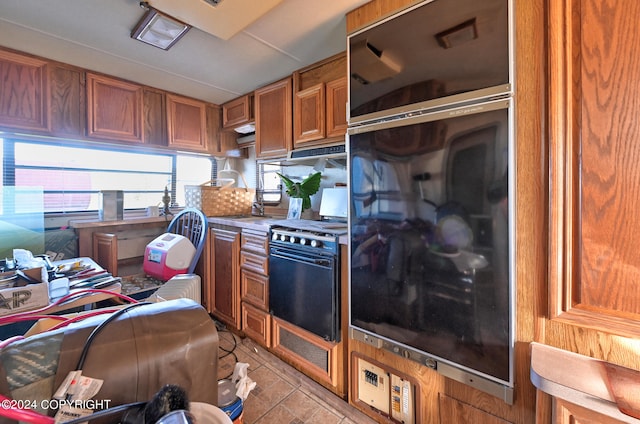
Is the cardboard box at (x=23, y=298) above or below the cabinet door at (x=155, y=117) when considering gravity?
below

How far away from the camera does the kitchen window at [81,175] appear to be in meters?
2.03

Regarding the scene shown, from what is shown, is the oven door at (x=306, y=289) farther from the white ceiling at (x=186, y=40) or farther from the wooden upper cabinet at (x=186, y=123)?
the wooden upper cabinet at (x=186, y=123)

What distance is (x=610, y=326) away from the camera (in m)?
0.83

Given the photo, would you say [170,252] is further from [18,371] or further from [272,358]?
[18,371]

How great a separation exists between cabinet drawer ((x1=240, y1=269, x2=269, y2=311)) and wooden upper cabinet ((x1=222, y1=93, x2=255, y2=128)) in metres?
1.59

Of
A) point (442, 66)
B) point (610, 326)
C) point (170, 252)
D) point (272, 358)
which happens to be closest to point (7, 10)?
point (170, 252)

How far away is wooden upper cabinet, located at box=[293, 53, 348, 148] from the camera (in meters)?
1.84

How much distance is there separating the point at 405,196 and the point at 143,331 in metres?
1.13

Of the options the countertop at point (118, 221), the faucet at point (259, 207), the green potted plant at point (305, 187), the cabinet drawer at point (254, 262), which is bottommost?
the cabinet drawer at point (254, 262)

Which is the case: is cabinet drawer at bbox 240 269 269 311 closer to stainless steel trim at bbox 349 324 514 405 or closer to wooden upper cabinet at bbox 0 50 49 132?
stainless steel trim at bbox 349 324 514 405

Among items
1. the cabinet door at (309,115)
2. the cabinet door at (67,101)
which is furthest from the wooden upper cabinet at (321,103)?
the cabinet door at (67,101)

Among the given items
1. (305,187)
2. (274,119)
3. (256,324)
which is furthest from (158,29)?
(256,324)

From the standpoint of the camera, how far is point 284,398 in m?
1.63

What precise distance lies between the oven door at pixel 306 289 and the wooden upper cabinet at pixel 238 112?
1.53 meters
